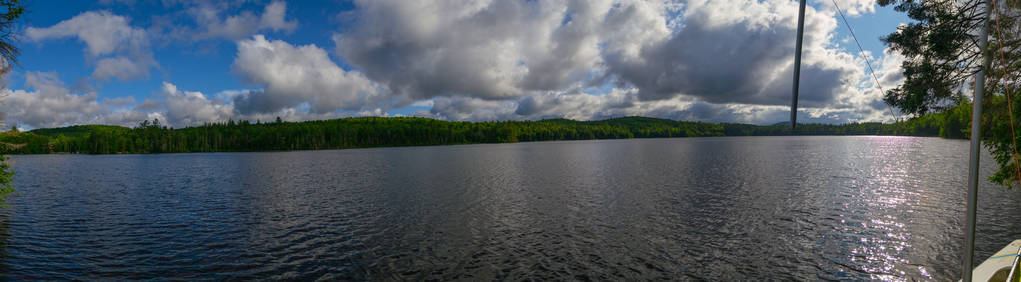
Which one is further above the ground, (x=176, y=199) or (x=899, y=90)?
(x=899, y=90)

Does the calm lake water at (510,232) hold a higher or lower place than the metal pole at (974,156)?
lower

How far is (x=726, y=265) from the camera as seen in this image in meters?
19.8

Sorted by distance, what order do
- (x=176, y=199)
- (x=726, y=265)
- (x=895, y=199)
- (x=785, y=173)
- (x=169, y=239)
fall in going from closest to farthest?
(x=726, y=265)
(x=169, y=239)
(x=895, y=199)
(x=176, y=199)
(x=785, y=173)

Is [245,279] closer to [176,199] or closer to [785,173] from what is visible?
[176,199]

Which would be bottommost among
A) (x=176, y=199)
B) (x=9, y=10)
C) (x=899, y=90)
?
(x=176, y=199)

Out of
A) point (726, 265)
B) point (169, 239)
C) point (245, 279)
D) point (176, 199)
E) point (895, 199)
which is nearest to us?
point (245, 279)

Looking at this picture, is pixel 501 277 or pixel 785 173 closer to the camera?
pixel 501 277

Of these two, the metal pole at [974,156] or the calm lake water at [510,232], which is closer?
the metal pole at [974,156]

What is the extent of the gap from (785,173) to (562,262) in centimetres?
5492

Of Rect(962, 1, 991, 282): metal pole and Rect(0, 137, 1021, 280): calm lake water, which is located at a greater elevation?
Rect(962, 1, 991, 282): metal pole

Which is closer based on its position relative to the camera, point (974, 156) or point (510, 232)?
point (974, 156)

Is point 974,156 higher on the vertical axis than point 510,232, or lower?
higher

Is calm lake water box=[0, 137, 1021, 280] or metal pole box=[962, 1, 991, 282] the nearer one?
metal pole box=[962, 1, 991, 282]

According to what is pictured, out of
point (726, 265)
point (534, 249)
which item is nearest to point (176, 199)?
point (534, 249)
